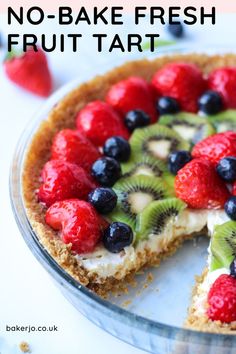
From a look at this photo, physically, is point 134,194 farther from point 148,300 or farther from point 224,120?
point 224,120

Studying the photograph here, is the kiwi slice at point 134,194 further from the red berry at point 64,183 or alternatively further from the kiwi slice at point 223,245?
the kiwi slice at point 223,245

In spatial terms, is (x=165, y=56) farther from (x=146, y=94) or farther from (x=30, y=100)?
(x=30, y=100)

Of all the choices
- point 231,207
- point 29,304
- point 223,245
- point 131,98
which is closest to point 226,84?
point 131,98

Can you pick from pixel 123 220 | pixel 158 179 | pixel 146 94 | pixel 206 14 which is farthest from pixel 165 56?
pixel 123 220

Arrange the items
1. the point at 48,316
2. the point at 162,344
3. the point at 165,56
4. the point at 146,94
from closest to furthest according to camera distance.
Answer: the point at 162,344
the point at 48,316
the point at 146,94
the point at 165,56

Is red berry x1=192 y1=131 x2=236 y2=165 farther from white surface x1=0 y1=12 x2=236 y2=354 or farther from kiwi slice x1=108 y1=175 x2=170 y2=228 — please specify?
white surface x1=0 y1=12 x2=236 y2=354

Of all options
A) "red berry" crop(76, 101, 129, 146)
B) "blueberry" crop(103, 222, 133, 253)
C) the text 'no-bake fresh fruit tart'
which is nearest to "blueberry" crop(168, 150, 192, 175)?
the text 'no-bake fresh fruit tart'
